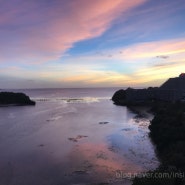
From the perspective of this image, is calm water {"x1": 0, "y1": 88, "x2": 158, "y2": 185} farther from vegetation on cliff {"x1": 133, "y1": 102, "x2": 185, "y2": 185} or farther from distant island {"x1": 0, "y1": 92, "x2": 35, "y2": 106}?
distant island {"x1": 0, "y1": 92, "x2": 35, "y2": 106}

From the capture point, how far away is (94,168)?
21250mm

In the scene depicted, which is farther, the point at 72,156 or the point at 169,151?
the point at 72,156

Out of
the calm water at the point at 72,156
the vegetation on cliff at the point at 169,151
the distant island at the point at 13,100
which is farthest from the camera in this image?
the distant island at the point at 13,100

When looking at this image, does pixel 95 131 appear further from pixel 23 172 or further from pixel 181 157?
pixel 181 157

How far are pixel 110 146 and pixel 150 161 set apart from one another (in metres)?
6.38

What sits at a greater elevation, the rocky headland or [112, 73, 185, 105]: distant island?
[112, 73, 185, 105]: distant island

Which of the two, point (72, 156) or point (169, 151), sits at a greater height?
point (169, 151)

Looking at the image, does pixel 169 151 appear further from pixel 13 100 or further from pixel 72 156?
pixel 13 100

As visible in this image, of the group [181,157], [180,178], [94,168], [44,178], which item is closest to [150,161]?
[94,168]

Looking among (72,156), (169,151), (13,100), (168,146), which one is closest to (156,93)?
(13,100)

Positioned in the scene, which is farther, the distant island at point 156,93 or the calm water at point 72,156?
the distant island at point 156,93

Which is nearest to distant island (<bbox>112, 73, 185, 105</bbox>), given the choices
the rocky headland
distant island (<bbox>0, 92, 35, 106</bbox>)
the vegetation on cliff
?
distant island (<bbox>0, 92, 35, 106</bbox>)

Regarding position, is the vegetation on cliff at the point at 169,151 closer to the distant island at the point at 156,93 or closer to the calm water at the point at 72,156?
the calm water at the point at 72,156

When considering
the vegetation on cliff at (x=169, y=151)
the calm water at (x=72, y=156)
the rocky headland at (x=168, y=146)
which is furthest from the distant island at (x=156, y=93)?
the vegetation on cliff at (x=169, y=151)
